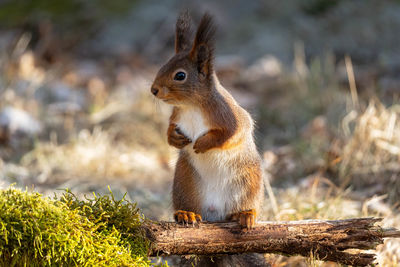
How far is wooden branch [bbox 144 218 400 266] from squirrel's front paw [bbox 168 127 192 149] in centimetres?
51

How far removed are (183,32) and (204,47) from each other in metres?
0.28

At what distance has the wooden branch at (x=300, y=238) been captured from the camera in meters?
2.33

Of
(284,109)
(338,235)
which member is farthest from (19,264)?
(284,109)

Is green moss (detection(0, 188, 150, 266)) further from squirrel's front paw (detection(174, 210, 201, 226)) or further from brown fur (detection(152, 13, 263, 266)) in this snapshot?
brown fur (detection(152, 13, 263, 266))

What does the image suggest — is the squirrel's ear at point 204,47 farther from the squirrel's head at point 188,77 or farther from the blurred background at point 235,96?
the blurred background at point 235,96

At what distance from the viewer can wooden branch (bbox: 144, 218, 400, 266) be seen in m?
2.33

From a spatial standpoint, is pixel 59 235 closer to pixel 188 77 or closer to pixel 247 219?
pixel 247 219

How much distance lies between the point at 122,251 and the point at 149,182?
2722 mm

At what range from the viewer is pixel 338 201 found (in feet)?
11.4

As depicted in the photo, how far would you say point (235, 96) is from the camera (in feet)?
19.8

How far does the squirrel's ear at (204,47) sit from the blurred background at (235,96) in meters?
0.42

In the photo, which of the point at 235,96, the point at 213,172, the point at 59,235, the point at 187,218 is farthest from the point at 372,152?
the point at 59,235

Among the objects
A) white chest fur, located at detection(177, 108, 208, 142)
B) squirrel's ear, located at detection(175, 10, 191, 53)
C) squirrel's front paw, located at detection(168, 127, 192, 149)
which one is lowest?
squirrel's front paw, located at detection(168, 127, 192, 149)

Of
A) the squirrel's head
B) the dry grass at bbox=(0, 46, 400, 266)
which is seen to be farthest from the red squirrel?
the dry grass at bbox=(0, 46, 400, 266)
